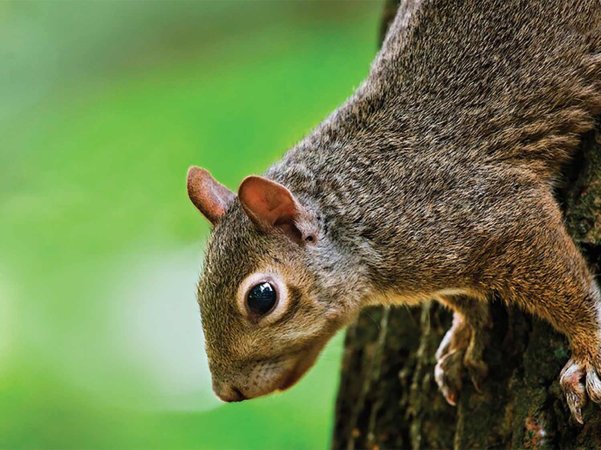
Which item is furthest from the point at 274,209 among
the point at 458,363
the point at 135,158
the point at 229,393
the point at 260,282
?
the point at 135,158

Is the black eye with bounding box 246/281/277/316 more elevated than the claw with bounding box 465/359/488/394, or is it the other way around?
the black eye with bounding box 246/281/277/316

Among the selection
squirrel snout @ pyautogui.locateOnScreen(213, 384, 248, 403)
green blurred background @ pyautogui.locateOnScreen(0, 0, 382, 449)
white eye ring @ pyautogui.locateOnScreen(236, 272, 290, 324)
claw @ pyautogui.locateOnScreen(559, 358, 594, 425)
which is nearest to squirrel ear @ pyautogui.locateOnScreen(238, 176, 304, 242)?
white eye ring @ pyautogui.locateOnScreen(236, 272, 290, 324)

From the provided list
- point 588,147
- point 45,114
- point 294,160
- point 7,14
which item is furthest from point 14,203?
point 588,147

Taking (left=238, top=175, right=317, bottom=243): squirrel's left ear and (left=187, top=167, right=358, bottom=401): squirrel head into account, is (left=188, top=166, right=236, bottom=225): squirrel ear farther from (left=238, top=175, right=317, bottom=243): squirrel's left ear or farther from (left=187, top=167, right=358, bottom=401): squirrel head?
(left=238, top=175, right=317, bottom=243): squirrel's left ear

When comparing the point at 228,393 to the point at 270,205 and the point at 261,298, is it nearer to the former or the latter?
the point at 261,298

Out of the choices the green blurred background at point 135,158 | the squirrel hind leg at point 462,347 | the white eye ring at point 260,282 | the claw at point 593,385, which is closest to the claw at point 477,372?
the squirrel hind leg at point 462,347

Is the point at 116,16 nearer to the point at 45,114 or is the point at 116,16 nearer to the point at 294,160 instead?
the point at 45,114
